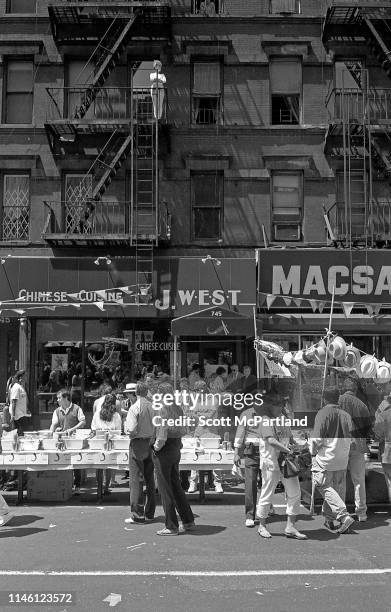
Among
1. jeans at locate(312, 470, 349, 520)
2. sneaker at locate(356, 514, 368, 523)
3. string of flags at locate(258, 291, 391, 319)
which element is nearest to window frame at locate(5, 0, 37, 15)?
string of flags at locate(258, 291, 391, 319)

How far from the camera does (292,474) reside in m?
7.88

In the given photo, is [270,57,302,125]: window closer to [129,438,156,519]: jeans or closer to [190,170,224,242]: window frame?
[190,170,224,242]: window frame

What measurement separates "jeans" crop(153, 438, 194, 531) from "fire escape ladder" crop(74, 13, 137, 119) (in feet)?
37.2

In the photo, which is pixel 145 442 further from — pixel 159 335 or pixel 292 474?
pixel 159 335

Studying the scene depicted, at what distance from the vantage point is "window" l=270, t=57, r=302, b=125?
1791 centimetres

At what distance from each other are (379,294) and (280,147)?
4.61m

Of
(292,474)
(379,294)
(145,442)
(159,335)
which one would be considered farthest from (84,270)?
(292,474)

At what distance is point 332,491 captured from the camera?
8.27 metres

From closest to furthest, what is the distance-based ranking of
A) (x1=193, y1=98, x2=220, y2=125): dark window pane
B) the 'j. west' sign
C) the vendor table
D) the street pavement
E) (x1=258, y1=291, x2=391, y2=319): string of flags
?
1. the street pavement
2. the vendor table
3. (x1=258, y1=291, x2=391, y2=319): string of flags
4. the 'j. west' sign
5. (x1=193, y1=98, x2=220, y2=125): dark window pane

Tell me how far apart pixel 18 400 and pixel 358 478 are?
269 inches

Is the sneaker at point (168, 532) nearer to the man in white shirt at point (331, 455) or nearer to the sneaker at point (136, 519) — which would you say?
the sneaker at point (136, 519)

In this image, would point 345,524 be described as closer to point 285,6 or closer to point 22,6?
point 285,6

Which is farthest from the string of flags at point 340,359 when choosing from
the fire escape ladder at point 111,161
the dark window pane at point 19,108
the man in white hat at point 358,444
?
the dark window pane at point 19,108

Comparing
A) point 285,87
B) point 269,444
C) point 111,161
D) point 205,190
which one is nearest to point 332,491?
point 269,444
